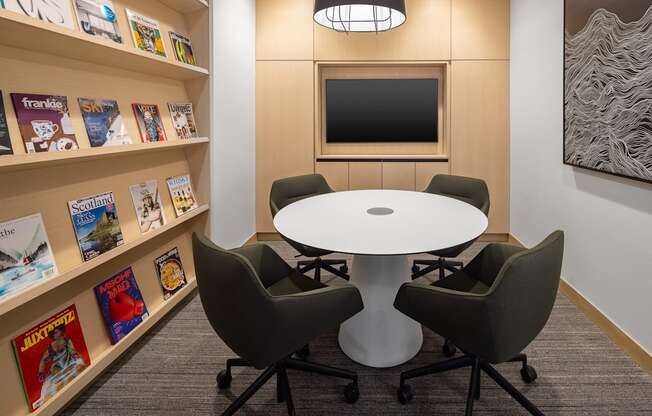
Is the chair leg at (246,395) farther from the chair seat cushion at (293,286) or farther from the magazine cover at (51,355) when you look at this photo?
the magazine cover at (51,355)

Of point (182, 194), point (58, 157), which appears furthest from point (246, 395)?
point (182, 194)

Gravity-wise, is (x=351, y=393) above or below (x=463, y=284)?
below

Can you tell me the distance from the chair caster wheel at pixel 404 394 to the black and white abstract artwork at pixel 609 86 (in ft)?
5.21

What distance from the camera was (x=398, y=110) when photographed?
4.76m

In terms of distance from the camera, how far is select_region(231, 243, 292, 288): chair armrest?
212 centimetres

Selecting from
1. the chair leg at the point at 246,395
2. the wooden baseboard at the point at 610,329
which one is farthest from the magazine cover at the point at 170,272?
the wooden baseboard at the point at 610,329

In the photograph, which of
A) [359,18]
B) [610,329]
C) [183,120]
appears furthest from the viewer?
[183,120]

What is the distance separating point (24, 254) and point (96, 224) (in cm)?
45

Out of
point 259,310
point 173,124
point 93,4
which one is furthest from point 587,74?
point 93,4

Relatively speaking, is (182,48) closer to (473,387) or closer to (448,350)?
(448,350)

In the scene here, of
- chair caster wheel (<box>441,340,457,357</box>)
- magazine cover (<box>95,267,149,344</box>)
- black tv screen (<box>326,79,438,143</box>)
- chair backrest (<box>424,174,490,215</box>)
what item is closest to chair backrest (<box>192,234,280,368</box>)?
magazine cover (<box>95,267,149,344</box>)

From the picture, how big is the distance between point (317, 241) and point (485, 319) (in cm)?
79

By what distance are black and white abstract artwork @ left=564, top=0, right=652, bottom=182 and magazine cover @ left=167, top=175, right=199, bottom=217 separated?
8.95ft

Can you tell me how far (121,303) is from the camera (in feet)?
7.77
